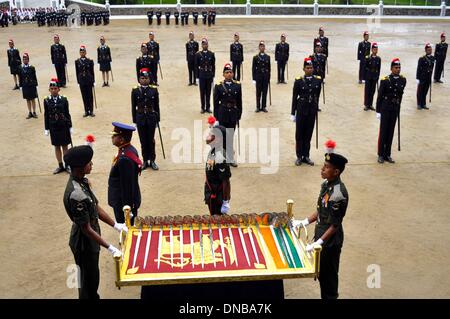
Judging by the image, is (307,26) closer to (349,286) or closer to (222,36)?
(222,36)

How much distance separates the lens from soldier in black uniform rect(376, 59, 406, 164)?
9172mm

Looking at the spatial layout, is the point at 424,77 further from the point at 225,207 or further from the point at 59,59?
the point at 59,59

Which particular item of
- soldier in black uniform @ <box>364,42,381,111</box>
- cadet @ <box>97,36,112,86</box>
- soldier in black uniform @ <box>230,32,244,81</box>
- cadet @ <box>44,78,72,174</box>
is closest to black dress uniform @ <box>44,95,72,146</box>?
cadet @ <box>44,78,72,174</box>

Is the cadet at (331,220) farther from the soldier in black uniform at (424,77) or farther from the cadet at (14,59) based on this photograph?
the cadet at (14,59)

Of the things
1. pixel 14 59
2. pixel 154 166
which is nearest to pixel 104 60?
pixel 14 59

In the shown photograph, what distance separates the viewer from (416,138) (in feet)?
34.7

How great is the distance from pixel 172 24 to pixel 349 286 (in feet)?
94.5

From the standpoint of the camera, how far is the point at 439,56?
50.9 feet

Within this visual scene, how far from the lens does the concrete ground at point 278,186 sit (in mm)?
5754

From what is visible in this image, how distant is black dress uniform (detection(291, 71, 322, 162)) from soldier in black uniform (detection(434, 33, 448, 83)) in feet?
26.8

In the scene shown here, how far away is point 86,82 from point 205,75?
3.02 m

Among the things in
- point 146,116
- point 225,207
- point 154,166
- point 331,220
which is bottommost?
point 154,166

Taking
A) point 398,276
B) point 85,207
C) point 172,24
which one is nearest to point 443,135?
point 398,276

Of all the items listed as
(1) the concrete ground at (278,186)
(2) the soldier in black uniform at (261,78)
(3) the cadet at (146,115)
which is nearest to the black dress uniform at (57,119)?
(1) the concrete ground at (278,186)
